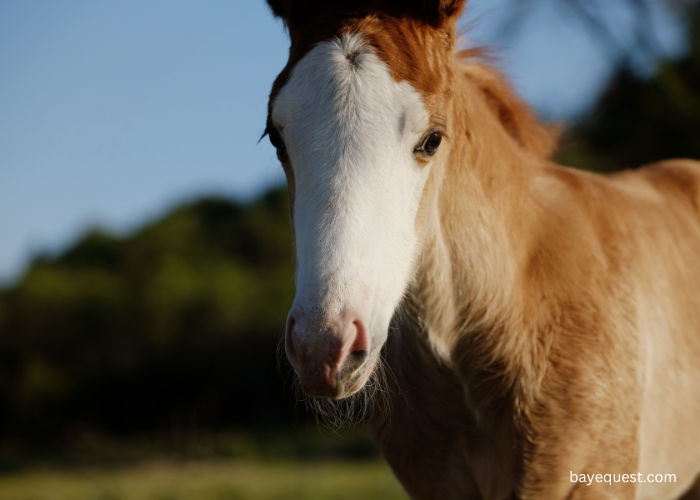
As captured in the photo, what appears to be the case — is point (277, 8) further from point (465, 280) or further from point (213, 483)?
point (213, 483)

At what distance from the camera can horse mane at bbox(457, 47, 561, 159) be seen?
2877 millimetres

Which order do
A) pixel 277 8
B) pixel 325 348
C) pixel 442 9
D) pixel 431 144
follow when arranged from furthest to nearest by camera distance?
pixel 277 8 < pixel 442 9 < pixel 431 144 < pixel 325 348

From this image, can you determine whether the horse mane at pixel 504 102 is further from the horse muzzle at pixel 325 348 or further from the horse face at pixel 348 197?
the horse muzzle at pixel 325 348

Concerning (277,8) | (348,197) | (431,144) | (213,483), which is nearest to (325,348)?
(348,197)

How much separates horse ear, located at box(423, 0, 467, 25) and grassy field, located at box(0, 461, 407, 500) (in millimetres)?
6131

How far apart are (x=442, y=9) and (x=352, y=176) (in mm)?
829

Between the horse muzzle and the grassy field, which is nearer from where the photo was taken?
the horse muzzle

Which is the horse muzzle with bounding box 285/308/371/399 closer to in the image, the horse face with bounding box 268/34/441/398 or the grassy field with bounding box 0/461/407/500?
the horse face with bounding box 268/34/441/398

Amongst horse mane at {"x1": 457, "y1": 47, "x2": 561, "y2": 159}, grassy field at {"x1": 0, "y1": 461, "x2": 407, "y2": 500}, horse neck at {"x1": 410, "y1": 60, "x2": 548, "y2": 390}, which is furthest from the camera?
grassy field at {"x1": 0, "y1": 461, "x2": 407, "y2": 500}

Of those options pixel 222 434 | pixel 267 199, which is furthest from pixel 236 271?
pixel 222 434

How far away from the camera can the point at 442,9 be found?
2.20 metres

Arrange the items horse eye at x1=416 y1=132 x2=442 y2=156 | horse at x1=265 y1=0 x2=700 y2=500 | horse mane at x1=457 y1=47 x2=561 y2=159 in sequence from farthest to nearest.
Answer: horse mane at x1=457 y1=47 x2=561 y2=159 < horse eye at x1=416 y1=132 x2=442 y2=156 < horse at x1=265 y1=0 x2=700 y2=500

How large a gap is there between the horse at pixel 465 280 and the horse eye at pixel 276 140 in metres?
0.01

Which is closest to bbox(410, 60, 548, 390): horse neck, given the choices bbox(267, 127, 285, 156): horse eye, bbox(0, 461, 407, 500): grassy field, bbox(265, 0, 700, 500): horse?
bbox(265, 0, 700, 500): horse
